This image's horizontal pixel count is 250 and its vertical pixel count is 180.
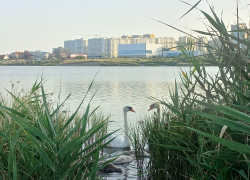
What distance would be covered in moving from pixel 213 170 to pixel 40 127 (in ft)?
3.82

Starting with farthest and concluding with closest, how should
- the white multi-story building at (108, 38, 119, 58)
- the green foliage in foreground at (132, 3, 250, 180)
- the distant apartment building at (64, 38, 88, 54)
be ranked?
the distant apartment building at (64, 38, 88, 54) < the white multi-story building at (108, 38, 119, 58) < the green foliage in foreground at (132, 3, 250, 180)

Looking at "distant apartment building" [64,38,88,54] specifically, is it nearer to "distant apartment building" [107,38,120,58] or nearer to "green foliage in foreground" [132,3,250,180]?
"distant apartment building" [107,38,120,58]

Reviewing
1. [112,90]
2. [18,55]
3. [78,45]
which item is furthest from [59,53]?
[112,90]

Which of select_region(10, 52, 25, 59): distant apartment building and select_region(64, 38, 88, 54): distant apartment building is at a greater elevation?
select_region(64, 38, 88, 54): distant apartment building

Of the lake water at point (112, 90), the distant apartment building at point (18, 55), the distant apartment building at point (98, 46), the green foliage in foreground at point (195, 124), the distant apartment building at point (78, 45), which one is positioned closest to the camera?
the green foliage in foreground at point (195, 124)

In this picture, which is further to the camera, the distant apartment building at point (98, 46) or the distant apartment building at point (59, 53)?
the distant apartment building at point (98, 46)

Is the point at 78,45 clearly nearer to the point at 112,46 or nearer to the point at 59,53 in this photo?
the point at 112,46

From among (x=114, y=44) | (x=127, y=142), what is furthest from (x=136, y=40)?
(x=127, y=142)

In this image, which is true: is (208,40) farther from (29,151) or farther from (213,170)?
(29,151)

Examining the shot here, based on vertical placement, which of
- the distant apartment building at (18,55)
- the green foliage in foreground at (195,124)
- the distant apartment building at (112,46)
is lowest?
the green foliage in foreground at (195,124)

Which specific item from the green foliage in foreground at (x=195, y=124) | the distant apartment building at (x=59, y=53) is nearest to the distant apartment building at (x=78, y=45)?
the distant apartment building at (x=59, y=53)

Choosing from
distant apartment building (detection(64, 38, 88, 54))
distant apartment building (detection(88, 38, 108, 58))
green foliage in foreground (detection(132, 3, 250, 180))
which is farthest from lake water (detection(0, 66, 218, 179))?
distant apartment building (detection(64, 38, 88, 54))

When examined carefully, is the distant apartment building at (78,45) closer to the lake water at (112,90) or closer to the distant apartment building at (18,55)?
the distant apartment building at (18,55)

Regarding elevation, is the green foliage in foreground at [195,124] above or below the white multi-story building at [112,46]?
below
